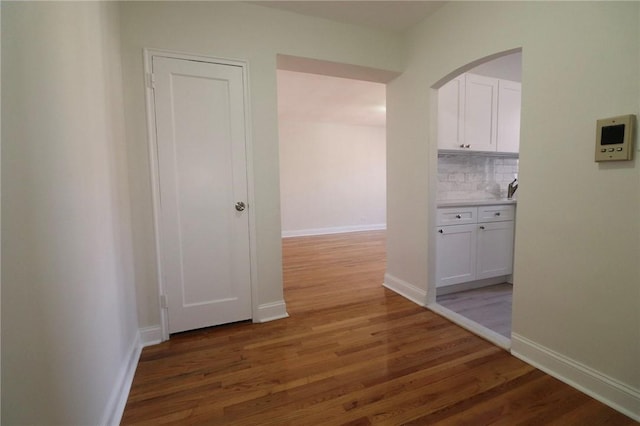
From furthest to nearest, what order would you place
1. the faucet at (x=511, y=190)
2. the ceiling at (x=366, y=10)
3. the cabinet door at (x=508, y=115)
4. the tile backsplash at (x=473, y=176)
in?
the faucet at (x=511, y=190)
the tile backsplash at (x=473, y=176)
the cabinet door at (x=508, y=115)
the ceiling at (x=366, y=10)

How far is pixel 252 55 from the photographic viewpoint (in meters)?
2.22

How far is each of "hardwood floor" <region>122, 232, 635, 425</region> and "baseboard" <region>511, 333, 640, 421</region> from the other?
50 mm

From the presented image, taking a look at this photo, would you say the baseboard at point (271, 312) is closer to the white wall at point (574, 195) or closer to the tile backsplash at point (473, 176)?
the white wall at point (574, 195)

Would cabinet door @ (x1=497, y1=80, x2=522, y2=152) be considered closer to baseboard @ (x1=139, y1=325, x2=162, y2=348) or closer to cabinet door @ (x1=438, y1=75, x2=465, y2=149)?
cabinet door @ (x1=438, y1=75, x2=465, y2=149)

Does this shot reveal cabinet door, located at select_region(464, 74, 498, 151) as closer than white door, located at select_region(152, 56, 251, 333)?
No

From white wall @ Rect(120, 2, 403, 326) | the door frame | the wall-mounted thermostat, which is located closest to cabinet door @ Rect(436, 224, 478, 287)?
the wall-mounted thermostat

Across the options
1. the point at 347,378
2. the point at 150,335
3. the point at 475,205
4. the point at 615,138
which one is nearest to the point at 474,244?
the point at 475,205

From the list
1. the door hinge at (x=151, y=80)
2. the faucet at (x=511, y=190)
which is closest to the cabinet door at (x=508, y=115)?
the faucet at (x=511, y=190)

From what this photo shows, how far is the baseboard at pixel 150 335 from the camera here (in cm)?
206

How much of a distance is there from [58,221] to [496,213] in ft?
11.1

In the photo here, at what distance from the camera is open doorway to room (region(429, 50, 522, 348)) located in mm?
2771

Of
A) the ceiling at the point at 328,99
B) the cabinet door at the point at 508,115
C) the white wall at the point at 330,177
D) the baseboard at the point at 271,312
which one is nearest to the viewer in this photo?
the baseboard at the point at 271,312

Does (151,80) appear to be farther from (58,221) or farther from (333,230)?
(333,230)

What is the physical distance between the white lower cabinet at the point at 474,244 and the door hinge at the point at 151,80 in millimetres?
2525
